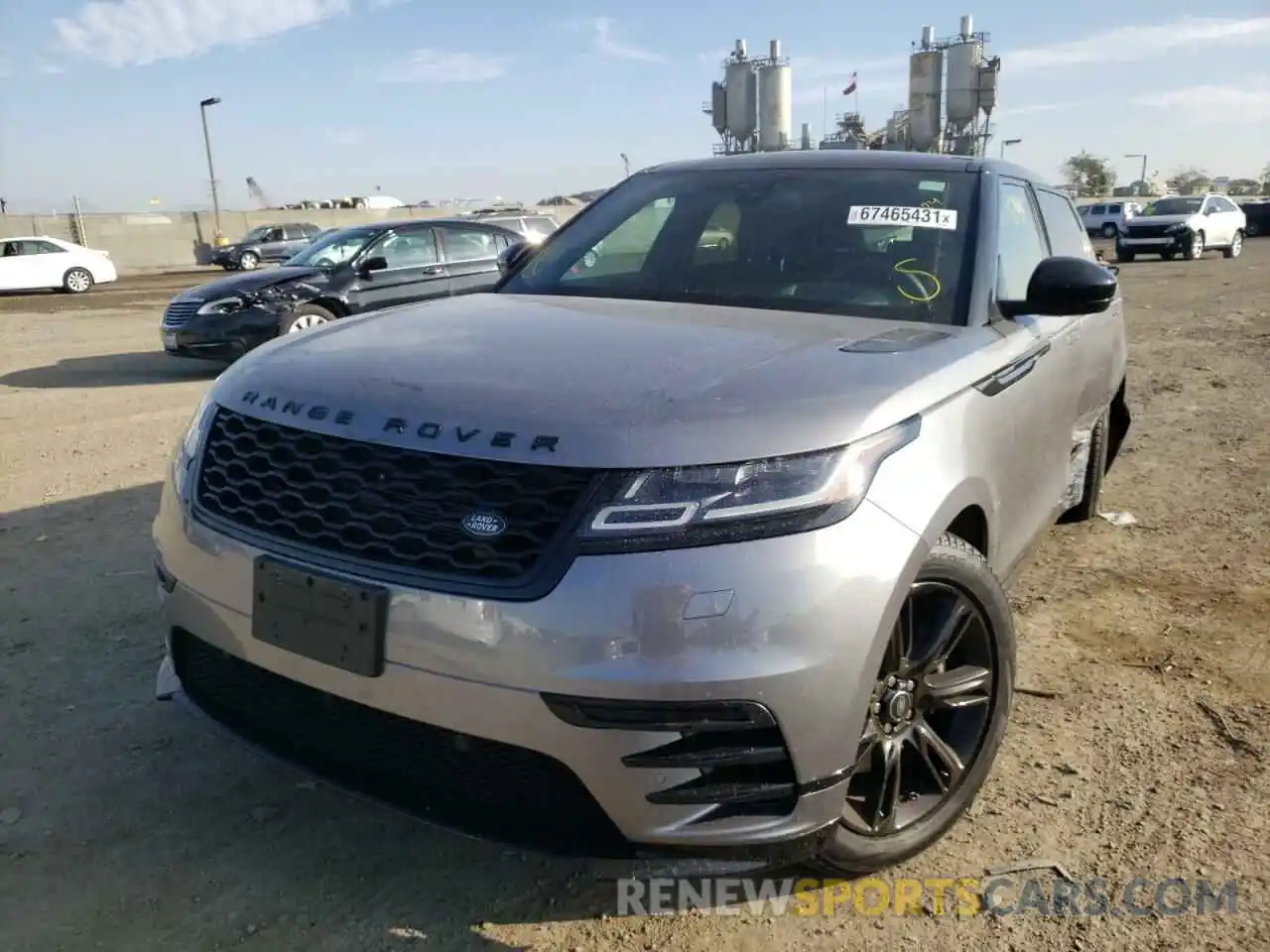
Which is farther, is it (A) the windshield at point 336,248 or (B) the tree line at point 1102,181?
(B) the tree line at point 1102,181

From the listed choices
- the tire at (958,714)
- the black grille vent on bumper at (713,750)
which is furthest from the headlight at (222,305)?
the black grille vent on bumper at (713,750)

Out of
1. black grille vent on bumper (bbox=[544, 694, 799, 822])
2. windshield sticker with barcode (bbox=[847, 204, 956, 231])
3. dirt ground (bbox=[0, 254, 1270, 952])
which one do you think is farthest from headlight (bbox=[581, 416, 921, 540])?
windshield sticker with barcode (bbox=[847, 204, 956, 231])

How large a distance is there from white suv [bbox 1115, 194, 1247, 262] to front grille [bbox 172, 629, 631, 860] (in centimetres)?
2960

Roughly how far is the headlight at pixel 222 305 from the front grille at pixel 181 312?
13 centimetres

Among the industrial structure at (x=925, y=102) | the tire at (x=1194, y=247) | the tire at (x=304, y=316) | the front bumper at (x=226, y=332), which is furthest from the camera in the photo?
the industrial structure at (x=925, y=102)

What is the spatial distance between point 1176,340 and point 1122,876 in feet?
36.6

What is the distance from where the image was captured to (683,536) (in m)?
1.91

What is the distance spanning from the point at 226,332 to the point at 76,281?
56.4 feet

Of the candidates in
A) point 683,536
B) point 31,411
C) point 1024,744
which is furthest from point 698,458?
point 31,411

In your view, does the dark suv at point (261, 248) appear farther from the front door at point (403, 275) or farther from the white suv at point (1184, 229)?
the white suv at point (1184, 229)

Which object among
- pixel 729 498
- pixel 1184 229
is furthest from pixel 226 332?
pixel 1184 229

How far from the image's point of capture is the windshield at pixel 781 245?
309 centimetres

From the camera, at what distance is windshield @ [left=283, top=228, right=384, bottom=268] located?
10.5 metres

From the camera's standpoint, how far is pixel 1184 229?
2680 cm
